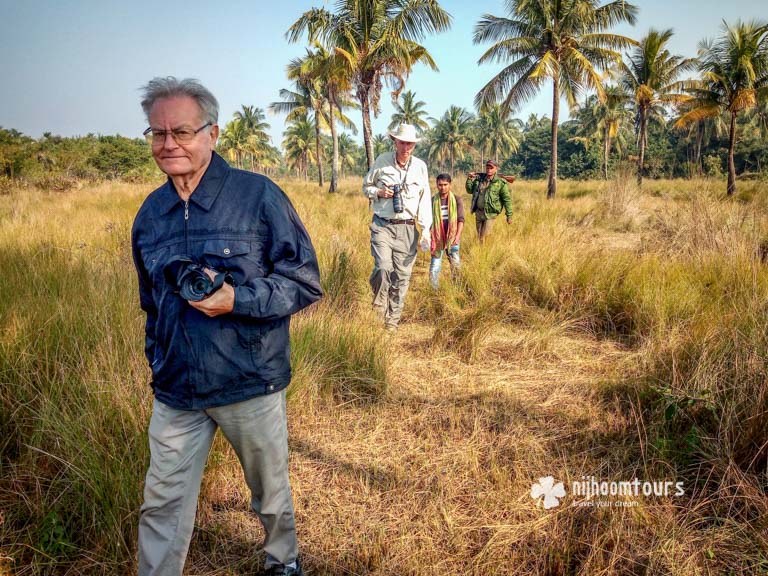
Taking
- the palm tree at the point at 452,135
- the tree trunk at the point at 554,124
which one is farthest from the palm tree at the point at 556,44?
the palm tree at the point at 452,135

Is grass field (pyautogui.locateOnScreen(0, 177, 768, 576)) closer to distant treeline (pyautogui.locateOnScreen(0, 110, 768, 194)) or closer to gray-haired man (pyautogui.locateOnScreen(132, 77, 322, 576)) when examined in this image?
gray-haired man (pyautogui.locateOnScreen(132, 77, 322, 576))

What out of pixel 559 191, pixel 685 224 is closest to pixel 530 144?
pixel 559 191

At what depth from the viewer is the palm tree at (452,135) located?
193ft

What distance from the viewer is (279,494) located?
1.84 m

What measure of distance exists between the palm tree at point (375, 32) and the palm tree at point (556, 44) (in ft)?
15.9

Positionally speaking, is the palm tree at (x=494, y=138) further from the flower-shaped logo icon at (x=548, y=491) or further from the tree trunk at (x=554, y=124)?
the flower-shaped logo icon at (x=548, y=491)

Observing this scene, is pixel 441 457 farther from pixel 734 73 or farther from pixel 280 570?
pixel 734 73

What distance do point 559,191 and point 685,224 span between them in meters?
15.4

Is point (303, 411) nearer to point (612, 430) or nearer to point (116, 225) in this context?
point (612, 430)

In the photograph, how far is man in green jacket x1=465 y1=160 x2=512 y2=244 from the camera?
7.94m

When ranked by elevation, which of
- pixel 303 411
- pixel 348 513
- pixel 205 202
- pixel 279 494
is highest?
pixel 205 202

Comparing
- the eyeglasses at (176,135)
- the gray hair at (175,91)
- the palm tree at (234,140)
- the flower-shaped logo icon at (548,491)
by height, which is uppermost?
the palm tree at (234,140)

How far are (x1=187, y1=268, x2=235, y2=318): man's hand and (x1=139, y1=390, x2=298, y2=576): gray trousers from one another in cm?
37

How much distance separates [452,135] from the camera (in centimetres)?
5947
